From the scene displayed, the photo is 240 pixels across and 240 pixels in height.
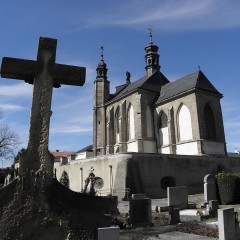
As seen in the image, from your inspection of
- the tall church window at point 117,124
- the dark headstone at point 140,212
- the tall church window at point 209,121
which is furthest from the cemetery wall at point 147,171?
the dark headstone at point 140,212

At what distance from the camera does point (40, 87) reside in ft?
18.3

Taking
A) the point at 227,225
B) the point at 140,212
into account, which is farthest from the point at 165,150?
the point at 227,225

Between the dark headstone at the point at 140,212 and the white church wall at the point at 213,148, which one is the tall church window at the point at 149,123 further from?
the dark headstone at the point at 140,212

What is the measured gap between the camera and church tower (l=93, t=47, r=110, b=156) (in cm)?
4503

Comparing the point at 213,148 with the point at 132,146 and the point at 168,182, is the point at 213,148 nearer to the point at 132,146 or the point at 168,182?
the point at 168,182

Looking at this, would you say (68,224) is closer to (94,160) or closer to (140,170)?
(140,170)

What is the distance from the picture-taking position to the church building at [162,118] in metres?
35.8

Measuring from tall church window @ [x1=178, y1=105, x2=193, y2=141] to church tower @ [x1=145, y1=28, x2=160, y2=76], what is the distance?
11.6 metres

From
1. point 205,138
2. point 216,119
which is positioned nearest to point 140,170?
point 205,138

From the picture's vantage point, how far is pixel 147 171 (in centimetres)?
2719

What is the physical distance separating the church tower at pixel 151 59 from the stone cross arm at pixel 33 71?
137ft

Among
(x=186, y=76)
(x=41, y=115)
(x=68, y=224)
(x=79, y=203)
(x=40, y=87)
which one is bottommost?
(x=68, y=224)

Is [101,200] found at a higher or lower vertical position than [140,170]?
lower

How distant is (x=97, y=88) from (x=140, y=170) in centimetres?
2278
